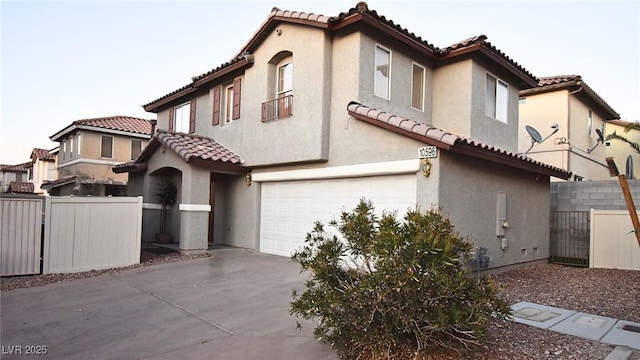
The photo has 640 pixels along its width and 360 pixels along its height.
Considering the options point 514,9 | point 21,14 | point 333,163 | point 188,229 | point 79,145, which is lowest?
point 188,229

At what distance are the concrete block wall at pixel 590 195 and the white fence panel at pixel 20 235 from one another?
51.1ft

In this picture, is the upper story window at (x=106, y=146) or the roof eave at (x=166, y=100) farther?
the upper story window at (x=106, y=146)

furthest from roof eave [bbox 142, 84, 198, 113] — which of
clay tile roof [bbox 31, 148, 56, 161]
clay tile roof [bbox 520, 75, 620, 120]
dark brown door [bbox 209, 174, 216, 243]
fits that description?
clay tile roof [bbox 31, 148, 56, 161]

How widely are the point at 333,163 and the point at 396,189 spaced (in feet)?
6.83

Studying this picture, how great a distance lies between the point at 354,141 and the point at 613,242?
8.30 metres

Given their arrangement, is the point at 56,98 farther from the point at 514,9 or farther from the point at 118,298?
the point at 514,9

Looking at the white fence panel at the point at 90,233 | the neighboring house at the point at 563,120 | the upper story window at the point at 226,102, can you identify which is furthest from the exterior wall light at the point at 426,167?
the neighboring house at the point at 563,120

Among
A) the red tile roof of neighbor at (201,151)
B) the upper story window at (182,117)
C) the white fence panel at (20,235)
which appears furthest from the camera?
the upper story window at (182,117)

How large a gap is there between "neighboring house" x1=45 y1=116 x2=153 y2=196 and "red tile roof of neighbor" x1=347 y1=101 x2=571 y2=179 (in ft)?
62.0

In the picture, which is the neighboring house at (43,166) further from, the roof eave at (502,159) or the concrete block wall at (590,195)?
the concrete block wall at (590,195)

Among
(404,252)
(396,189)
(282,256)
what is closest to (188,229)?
(282,256)

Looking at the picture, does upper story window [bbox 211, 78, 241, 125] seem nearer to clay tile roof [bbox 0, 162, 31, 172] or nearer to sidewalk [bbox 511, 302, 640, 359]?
sidewalk [bbox 511, 302, 640, 359]

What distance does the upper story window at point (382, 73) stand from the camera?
35.7 feet

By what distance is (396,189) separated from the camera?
948 centimetres
